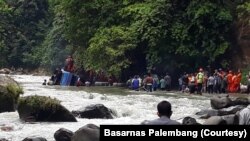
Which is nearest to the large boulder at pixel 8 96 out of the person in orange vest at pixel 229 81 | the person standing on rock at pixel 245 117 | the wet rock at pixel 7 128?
the wet rock at pixel 7 128

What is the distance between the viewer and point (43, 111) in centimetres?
1752

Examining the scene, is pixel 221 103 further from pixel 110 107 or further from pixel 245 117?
pixel 245 117

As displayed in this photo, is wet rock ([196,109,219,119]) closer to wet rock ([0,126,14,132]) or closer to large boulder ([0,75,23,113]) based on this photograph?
wet rock ([0,126,14,132])

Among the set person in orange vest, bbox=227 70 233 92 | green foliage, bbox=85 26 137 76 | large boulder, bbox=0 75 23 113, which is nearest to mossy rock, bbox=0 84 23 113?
large boulder, bbox=0 75 23 113

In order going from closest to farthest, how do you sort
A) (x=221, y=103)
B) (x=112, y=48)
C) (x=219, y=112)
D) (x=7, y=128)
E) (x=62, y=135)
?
(x=62, y=135)
(x=7, y=128)
(x=219, y=112)
(x=221, y=103)
(x=112, y=48)

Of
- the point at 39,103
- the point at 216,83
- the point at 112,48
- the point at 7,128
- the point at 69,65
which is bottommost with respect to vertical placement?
the point at 7,128

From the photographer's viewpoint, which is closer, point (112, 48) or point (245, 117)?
point (245, 117)

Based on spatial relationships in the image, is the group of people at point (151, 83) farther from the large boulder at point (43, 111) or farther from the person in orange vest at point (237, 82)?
the large boulder at point (43, 111)

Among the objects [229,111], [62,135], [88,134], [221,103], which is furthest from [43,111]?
[221,103]

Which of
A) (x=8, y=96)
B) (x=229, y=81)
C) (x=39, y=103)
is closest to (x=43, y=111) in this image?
(x=39, y=103)

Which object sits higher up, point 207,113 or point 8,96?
point 8,96

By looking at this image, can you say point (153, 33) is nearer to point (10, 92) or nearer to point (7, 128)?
point (10, 92)

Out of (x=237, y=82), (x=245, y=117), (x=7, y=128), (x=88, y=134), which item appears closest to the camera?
(x=245, y=117)

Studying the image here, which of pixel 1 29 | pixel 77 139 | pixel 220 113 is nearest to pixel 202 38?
pixel 220 113
